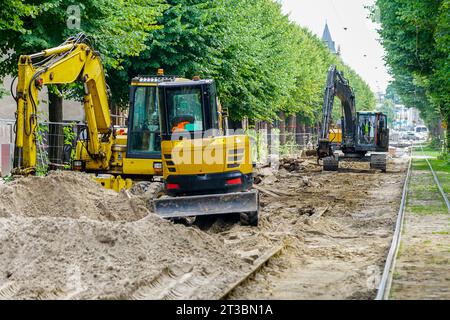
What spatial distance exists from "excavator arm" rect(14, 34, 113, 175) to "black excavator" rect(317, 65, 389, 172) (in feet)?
62.7

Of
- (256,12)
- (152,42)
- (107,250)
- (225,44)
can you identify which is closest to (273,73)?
(256,12)

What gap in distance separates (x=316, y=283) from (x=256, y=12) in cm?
3477

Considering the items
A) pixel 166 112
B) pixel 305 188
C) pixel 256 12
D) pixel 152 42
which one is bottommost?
pixel 305 188

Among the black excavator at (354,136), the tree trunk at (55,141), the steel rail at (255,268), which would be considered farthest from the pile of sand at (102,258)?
the black excavator at (354,136)

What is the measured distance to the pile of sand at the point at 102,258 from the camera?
418 inches

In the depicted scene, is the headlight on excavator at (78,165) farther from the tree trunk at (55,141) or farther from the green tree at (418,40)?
the green tree at (418,40)

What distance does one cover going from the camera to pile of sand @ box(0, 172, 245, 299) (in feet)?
34.8

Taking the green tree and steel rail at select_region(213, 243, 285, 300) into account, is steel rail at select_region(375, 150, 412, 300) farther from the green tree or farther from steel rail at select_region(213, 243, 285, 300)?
the green tree

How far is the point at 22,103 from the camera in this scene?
16.4 m

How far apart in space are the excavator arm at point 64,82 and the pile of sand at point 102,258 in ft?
2.98

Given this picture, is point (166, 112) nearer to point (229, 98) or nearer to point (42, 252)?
point (42, 252)

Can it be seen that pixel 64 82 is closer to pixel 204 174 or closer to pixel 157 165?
pixel 157 165

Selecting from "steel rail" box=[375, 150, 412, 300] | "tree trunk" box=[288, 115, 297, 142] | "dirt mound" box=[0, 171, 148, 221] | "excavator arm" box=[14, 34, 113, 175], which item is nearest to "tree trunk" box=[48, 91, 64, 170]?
"excavator arm" box=[14, 34, 113, 175]
